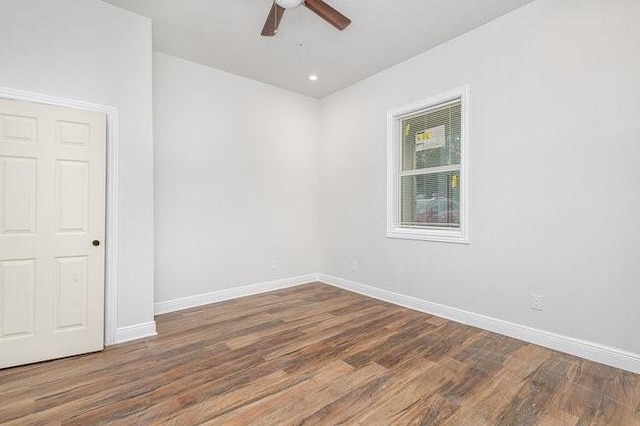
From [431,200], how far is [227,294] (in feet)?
9.39

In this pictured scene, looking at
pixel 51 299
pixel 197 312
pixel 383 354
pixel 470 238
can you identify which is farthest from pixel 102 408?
pixel 470 238

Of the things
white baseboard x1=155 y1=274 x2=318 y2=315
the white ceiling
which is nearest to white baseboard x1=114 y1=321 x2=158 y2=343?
white baseboard x1=155 y1=274 x2=318 y2=315

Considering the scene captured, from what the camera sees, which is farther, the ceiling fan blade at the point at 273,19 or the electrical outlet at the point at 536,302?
the electrical outlet at the point at 536,302

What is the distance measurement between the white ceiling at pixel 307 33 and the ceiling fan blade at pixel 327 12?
275 mm

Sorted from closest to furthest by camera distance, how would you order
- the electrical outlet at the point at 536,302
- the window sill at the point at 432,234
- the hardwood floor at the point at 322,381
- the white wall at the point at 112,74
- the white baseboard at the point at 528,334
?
the hardwood floor at the point at 322,381, the white baseboard at the point at 528,334, the white wall at the point at 112,74, the electrical outlet at the point at 536,302, the window sill at the point at 432,234

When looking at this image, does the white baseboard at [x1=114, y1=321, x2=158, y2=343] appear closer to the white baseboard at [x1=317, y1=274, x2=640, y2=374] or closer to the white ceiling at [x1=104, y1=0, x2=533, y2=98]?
the white baseboard at [x1=317, y1=274, x2=640, y2=374]

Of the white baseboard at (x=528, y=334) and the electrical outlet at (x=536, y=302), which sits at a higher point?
the electrical outlet at (x=536, y=302)

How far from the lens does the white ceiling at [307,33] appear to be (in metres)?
2.70

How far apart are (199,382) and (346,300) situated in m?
2.19

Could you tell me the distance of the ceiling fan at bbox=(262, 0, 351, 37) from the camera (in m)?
2.30

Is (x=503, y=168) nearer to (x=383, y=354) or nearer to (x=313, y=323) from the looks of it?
(x=383, y=354)

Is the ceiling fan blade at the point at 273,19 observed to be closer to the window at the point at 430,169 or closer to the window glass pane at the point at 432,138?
the window at the point at 430,169

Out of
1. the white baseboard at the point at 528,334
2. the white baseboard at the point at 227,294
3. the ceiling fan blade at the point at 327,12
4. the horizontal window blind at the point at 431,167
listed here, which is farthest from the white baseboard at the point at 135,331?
the ceiling fan blade at the point at 327,12

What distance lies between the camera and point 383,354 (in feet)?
8.05
